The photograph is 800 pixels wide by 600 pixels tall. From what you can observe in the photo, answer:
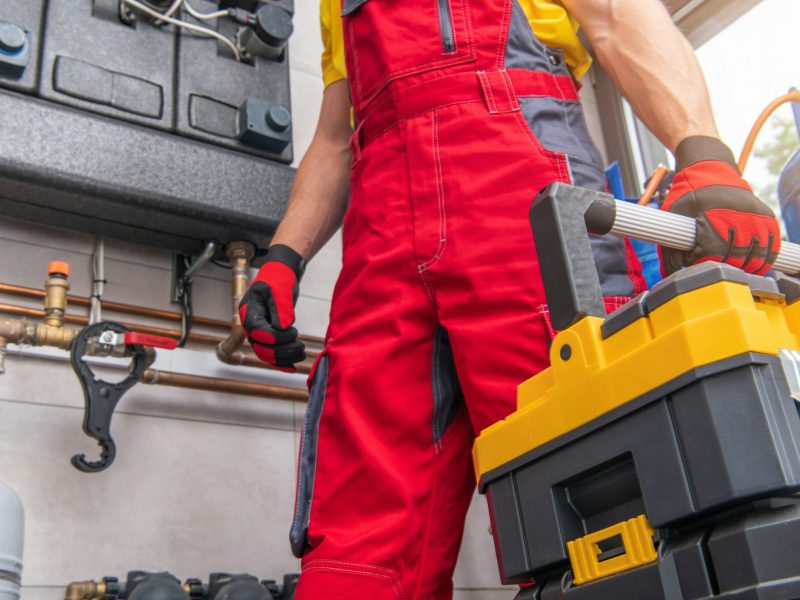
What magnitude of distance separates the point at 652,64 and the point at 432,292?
0.39m

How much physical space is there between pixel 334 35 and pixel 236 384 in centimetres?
63

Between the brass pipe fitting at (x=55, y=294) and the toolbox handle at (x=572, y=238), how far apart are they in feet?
3.29

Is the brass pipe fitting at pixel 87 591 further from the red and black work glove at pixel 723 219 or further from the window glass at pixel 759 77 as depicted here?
the window glass at pixel 759 77

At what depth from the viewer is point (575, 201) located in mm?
609

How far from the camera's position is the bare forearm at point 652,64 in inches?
39.7

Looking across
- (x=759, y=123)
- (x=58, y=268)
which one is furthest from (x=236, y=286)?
(x=759, y=123)

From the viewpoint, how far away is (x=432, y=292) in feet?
3.25

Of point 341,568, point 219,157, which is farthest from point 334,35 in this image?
point 341,568

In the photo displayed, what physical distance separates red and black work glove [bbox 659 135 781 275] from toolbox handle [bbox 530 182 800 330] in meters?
0.13

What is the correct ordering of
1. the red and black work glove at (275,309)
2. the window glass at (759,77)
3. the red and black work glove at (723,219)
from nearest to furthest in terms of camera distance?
the red and black work glove at (723,219) → the red and black work glove at (275,309) → the window glass at (759,77)

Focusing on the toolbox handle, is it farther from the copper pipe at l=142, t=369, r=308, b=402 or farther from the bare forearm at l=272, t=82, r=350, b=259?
the copper pipe at l=142, t=369, r=308, b=402

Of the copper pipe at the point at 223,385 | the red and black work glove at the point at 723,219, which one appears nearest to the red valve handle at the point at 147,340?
the copper pipe at the point at 223,385

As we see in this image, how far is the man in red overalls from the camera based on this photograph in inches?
36.9

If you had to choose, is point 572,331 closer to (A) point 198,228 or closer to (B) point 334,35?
(B) point 334,35
